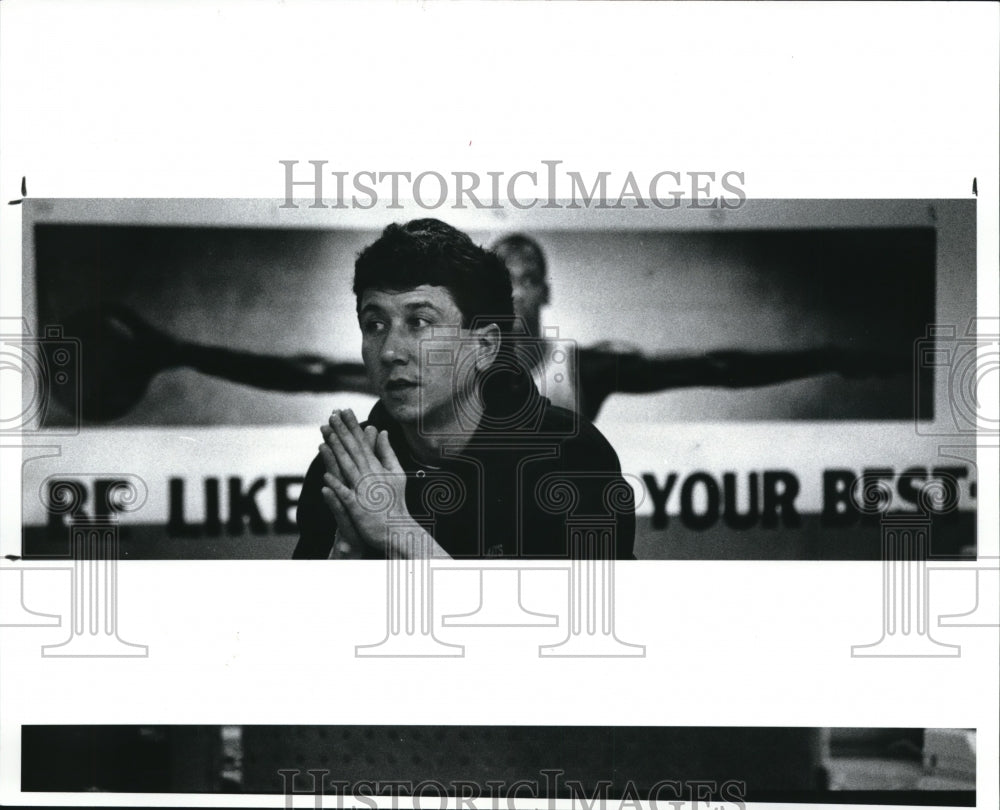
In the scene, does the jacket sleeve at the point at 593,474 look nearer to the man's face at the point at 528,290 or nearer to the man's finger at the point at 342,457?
the man's face at the point at 528,290

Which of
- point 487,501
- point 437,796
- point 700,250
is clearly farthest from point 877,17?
point 437,796

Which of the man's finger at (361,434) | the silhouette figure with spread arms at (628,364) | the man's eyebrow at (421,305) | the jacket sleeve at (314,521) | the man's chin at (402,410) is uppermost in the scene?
the man's eyebrow at (421,305)

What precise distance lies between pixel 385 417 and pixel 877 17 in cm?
135

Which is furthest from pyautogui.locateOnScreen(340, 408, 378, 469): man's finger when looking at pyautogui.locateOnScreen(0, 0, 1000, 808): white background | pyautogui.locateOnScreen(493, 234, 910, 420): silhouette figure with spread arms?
pyautogui.locateOnScreen(493, 234, 910, 420): silhouette figure with spread arms

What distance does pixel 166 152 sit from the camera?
201cm

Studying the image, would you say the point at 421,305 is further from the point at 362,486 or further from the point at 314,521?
the point at 314,521

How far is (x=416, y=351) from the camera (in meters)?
2.01

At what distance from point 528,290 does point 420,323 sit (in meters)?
0.24

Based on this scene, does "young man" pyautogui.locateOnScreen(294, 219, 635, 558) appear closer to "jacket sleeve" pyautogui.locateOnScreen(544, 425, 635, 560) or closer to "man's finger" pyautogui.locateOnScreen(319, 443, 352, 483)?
"jacket sleeve" pyautogui.locateOnScreen(544, 425, 635, 560)

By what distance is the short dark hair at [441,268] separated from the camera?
6.55ft

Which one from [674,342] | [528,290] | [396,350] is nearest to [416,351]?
[396,350]

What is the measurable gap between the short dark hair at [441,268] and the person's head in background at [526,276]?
2 centimetres

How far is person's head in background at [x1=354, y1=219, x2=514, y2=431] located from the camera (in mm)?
2004

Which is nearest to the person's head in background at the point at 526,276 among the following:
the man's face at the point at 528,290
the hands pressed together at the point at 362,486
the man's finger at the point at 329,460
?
the man's face at the point at 528,290
